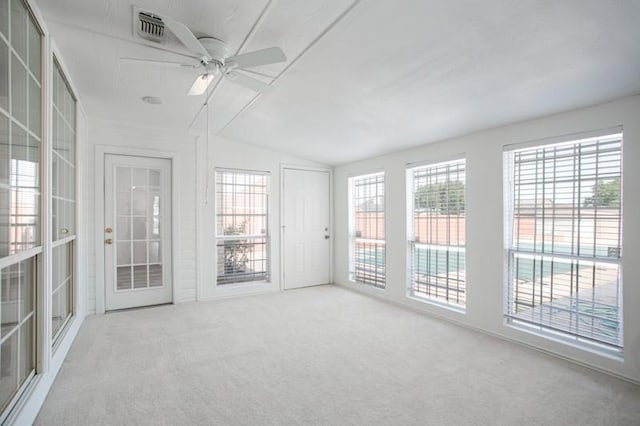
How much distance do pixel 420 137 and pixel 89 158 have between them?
417cm

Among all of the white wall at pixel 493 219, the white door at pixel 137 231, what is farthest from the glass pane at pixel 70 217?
the white wall at pixel 493 219

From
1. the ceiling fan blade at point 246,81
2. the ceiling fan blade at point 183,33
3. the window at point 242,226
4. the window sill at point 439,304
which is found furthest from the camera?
the window at point 242,226

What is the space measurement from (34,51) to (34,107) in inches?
14.3

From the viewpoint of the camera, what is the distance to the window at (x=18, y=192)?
1679 mm

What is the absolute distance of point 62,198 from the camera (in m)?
3.05

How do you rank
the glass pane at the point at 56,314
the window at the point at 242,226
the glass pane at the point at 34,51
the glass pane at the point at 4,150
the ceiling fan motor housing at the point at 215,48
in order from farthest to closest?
1. the window at the point at 242,226
2. the glass pane at the point at 56,314
3. the ceiling fan motor housing at the point at 215,48
4. the glass pane at the point at 34,51
5. the glass pane at the point at 4,150

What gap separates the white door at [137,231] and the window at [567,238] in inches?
170

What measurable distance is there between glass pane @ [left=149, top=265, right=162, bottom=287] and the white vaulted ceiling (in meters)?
2.18

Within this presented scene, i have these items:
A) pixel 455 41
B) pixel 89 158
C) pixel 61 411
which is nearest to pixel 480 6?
pixel 455 41

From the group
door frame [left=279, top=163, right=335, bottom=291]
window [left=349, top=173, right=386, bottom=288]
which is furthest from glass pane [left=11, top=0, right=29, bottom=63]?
window [left=349, top=173, right=386, bottom=288]

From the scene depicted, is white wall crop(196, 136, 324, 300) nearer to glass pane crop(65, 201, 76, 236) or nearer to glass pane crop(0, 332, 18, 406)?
glass pane crop(65, 201, 76, 236)

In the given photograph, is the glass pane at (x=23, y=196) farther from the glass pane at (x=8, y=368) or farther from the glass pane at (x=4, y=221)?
the glass pane at (x=8, y=368)

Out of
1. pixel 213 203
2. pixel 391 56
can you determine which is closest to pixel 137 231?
pixel 213 203

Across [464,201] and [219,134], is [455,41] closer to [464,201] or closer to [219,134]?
[464,201]
